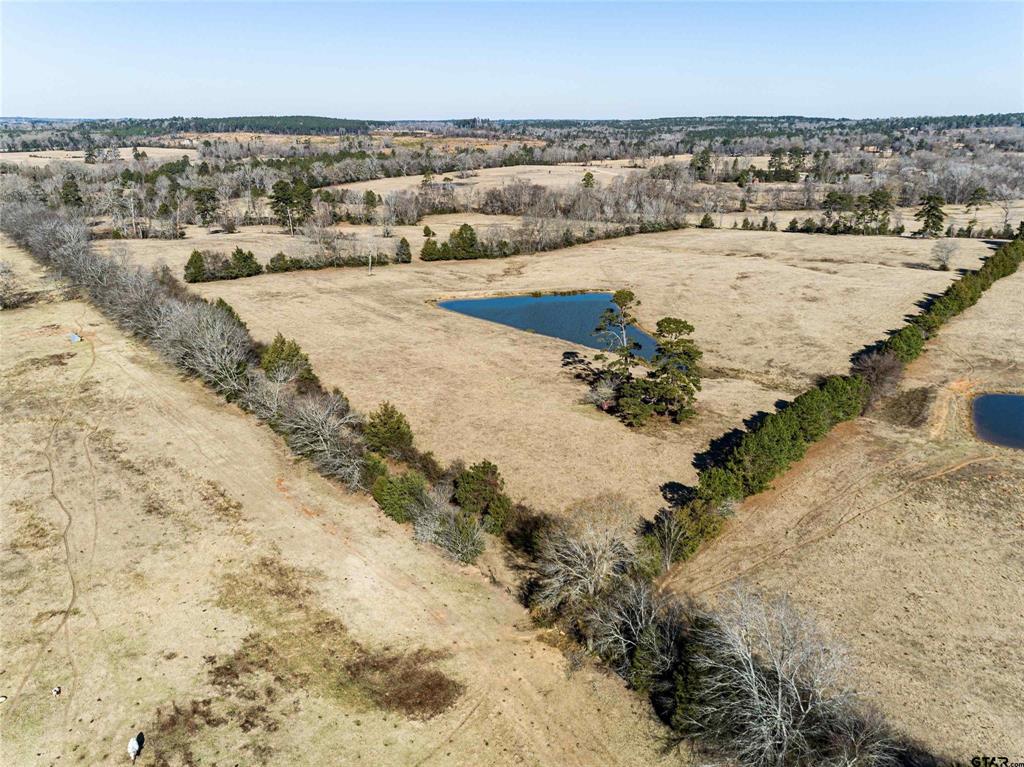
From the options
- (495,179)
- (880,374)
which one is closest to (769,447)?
(880,374)

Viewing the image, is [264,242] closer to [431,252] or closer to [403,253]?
[403,253]

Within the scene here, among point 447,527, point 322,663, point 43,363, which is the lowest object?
point 322,663

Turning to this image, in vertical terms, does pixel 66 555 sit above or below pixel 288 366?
below

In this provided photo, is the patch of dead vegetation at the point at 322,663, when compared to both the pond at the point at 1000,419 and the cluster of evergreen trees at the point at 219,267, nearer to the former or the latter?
the pond at the point at 1000,419

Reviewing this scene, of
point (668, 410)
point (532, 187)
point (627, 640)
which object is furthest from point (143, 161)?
point (627, 640)

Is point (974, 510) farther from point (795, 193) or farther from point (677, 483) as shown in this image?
point (795, 193)
